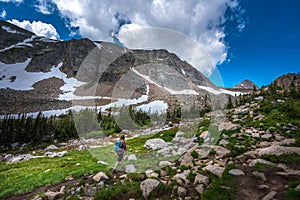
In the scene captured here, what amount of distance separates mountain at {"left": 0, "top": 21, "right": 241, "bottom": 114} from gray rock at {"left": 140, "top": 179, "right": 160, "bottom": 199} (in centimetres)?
4961

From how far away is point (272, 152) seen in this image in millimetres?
8156

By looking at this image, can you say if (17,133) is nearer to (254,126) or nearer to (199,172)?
(199,172)

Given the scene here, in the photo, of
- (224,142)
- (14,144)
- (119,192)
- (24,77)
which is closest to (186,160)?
(224,142)

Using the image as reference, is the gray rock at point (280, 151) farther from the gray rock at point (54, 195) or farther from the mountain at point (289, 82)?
the mountain at point (289, 82)

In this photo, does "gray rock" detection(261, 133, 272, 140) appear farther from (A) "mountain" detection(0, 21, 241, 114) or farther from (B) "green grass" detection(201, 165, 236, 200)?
(A) "mountain" detection(0, 21, 241, 114)

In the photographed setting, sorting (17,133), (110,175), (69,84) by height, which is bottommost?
(17,133)

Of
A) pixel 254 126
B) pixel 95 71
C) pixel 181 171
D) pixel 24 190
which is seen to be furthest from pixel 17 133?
pixel 95 71

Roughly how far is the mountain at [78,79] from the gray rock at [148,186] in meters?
49.6

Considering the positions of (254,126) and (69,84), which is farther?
(69,84)

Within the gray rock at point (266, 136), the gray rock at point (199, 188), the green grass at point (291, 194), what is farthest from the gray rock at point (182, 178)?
the gray rock at point (266, 136)

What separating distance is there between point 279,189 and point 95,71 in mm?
155472

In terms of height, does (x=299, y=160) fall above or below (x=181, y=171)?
above

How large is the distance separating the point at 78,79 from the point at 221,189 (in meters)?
136

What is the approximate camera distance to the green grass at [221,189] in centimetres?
560
